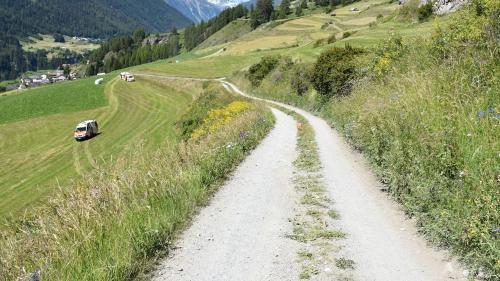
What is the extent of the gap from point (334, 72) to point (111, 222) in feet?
97.6

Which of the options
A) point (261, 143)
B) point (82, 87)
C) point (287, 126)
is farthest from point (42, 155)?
point (82, 87)

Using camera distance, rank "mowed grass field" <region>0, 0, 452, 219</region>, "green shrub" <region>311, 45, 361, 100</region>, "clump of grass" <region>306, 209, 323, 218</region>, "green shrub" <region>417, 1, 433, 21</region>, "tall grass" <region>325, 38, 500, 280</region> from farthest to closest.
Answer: "green shrub" <region>417, 1, 433, 21</region>, "mowed grass field" <region>0, 0, 452, 219</region>, "green shrub" <region>311, 45, 361, 100</region>, "clump of grass" <region>306, 209, 323, 218</region>, "tall grass" <region>325, 38, 500, 280</region>

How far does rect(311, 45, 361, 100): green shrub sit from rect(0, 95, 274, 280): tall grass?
22874mm

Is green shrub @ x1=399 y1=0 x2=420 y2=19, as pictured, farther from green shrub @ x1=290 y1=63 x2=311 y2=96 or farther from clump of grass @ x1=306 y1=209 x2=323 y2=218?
clump of grass @ x1=306 y1=209 x2=323 y2=218

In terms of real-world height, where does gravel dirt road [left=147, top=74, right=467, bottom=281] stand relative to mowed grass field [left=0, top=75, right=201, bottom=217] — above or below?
above

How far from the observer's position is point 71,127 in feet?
185

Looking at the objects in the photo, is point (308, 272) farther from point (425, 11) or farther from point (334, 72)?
point (425, 11)

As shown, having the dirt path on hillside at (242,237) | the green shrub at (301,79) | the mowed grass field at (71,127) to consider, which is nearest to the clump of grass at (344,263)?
the dirt path on hillside at (242,237)

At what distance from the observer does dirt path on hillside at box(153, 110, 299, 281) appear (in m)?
6.68

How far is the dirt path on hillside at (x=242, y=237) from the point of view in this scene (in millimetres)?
6676

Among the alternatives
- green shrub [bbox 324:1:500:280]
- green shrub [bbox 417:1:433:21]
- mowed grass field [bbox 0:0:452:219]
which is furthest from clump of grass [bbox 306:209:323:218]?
green shrub [bbox 417:1:433:21]

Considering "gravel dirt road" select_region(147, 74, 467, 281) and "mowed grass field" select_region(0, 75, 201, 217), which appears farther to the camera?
"mowed grass field" select_region(0, 75, 201, 217)

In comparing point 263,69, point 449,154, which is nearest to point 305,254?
point 449,154

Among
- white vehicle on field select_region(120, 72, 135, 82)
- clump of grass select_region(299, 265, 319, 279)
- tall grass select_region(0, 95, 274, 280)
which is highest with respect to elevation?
white vehicle on field select_region(120, 72, 135, 82)
